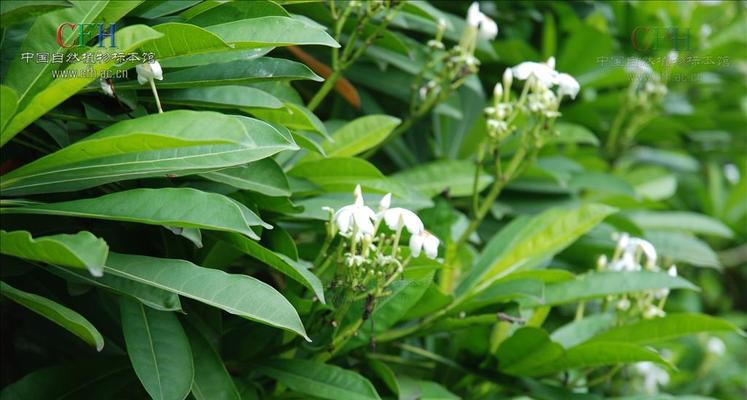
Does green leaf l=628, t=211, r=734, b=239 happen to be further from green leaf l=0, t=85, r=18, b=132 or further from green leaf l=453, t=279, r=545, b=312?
green leaf l=0, t=85, r=18, b=132

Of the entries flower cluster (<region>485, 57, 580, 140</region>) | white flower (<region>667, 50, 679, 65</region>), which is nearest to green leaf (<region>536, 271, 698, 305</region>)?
flower cluster (<region>485, 57, 580, 140</region>)

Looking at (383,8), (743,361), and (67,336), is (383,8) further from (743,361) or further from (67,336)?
(743,361)

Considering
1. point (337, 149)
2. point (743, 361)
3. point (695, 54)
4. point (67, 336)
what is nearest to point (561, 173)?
point (337, 149)

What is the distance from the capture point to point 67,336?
1.38 meters

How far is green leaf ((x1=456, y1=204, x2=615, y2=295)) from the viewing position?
144 centimetres

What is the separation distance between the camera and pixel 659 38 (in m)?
2.29

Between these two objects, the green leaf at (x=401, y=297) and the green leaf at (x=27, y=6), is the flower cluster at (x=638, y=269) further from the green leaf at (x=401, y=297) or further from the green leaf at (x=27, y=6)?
the green leaf at (x=27, y=6)

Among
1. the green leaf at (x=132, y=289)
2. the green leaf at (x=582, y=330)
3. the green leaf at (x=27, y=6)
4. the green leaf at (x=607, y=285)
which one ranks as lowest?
the green leaf at (x=582, y=330)

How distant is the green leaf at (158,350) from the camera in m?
0.93

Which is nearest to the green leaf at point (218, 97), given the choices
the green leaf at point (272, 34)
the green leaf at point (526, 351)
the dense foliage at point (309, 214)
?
the dense foliage at point (309, 214)

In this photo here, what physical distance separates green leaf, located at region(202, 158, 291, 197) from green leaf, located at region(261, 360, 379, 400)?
0.24 meters

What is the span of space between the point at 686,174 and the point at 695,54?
485 mm

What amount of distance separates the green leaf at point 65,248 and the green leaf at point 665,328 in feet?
3.18

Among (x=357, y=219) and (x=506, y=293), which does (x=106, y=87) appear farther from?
(x=506, y=293)
